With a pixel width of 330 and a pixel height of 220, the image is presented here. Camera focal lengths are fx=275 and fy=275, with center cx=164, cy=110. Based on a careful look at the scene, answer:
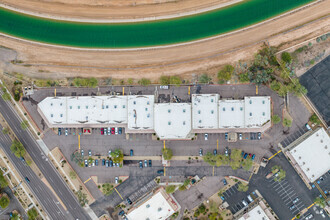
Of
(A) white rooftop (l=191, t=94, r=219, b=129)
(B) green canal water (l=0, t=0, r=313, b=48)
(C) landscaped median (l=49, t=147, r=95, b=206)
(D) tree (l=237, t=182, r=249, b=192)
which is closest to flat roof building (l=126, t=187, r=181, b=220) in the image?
(C) landscaped median (l=49, t=147, r=95, b=206)

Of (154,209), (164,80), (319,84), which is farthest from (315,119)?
(154,209)

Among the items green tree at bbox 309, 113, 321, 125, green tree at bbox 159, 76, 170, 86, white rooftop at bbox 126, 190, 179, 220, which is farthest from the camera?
green tree at bbox 159, 76, 170, 86

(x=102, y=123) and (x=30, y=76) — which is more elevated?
(x=30, y=76)

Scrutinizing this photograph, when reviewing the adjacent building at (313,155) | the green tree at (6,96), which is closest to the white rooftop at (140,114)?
the green tree at (6,96)

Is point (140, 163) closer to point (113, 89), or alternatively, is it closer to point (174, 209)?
point (174, 209)

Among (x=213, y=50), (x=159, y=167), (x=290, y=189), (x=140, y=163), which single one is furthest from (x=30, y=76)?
(x=290, y=189)

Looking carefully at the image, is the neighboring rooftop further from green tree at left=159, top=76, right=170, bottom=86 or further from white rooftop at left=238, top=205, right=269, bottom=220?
green tree at left=159, top=76, right=170, bottom=86

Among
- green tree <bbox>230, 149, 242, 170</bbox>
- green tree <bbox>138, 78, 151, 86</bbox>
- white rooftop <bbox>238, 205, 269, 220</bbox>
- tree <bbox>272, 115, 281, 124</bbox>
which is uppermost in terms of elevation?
green tree <bbox>138, 78, 151, 86</bbox>

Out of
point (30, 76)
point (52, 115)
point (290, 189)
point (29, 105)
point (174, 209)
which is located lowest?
point (290, 189)
